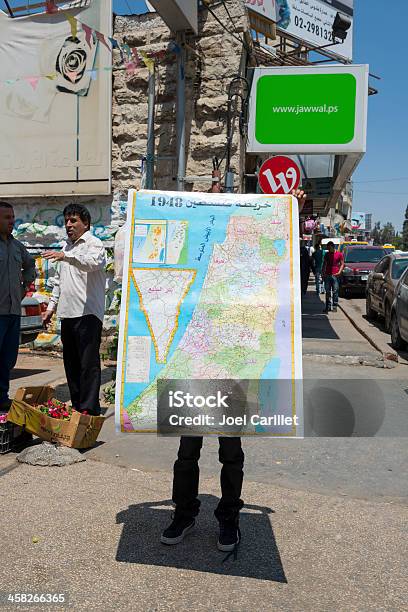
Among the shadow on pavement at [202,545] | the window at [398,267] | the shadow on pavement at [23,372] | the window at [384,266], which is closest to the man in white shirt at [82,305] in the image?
the shadow on pavement at [202,545]

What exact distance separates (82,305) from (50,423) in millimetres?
986

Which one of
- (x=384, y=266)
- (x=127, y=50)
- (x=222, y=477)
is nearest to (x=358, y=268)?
(x=384, y=266)

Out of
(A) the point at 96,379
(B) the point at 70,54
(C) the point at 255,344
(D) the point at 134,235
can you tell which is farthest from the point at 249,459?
(B) the point at 70,54

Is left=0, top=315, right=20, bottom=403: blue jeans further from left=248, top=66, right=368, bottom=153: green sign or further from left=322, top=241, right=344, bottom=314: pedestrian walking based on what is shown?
left=322, top=241, right=344, bottom=314: pedestrian walking

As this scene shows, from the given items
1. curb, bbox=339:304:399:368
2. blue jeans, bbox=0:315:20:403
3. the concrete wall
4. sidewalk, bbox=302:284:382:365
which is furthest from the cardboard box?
curb, bbox=339:304:399:368

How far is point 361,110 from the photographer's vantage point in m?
9.93

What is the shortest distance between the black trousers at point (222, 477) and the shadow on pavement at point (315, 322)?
874cm

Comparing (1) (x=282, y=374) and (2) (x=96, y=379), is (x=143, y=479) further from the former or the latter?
(1) (x=282, y=374)

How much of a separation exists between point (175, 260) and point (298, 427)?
1047 mm

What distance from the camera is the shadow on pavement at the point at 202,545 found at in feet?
10.5

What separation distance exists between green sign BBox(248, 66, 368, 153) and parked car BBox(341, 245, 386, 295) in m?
12.8

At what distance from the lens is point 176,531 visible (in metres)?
3.43

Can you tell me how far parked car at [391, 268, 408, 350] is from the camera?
10711 millimetres

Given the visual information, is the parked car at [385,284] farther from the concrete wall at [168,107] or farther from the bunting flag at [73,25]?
the bunting flag at [73,25]
